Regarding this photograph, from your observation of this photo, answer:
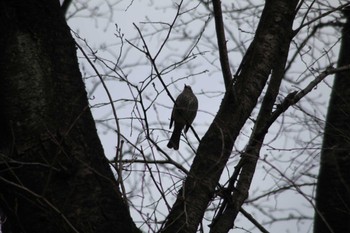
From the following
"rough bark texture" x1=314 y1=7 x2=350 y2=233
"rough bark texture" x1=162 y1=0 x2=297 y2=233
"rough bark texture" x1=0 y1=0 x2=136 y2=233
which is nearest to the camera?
"rough bark texture" x1=0 y1=0 x2=136 y2=233

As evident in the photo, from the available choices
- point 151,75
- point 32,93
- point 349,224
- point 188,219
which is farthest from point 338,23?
point 32,93

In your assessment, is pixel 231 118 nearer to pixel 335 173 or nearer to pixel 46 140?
pixel 46 140

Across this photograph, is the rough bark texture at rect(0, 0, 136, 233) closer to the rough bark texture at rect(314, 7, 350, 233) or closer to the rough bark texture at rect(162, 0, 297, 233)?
the rough bark texture at rect(162, 0, 297, 233)

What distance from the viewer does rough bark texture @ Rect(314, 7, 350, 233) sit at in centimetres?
339

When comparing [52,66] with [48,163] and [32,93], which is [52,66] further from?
[48,163]

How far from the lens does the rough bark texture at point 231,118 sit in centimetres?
241

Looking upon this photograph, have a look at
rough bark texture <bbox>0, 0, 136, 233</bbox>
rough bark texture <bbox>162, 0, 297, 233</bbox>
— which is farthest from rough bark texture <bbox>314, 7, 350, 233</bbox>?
rough bark texture <bbox>0, 0, 136, 233</bbox>

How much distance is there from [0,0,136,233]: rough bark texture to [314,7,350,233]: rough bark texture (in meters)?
1.66

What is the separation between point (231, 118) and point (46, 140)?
38.0 inches

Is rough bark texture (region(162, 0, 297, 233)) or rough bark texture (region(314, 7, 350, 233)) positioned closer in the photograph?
rough bark texture (region(162, 0, 297, 233))

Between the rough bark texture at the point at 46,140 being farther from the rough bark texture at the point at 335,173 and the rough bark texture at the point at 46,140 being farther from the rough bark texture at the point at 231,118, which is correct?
the rough bark texture at the point at 335,173

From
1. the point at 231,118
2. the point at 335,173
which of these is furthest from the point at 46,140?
the point at 335,173

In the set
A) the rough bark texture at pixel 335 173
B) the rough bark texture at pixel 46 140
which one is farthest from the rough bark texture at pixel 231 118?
the rough bark texture at pixel 335 173

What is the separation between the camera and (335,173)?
366cm
